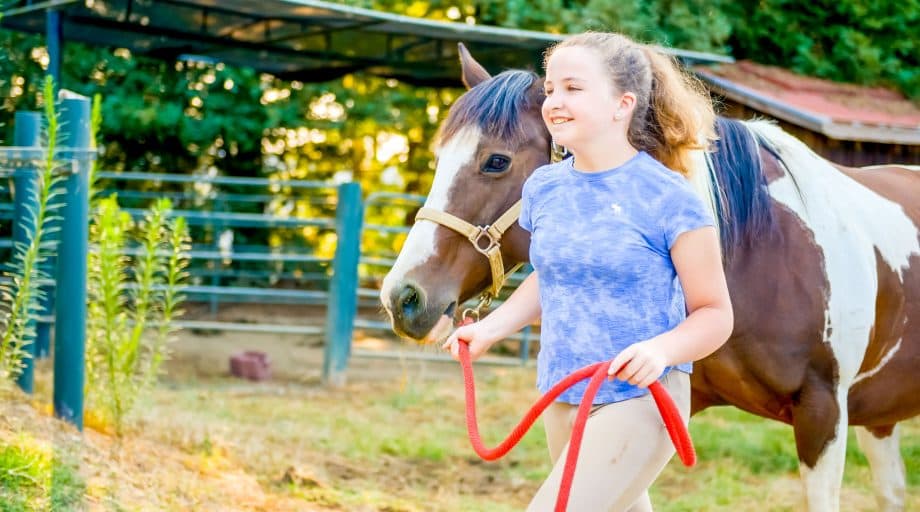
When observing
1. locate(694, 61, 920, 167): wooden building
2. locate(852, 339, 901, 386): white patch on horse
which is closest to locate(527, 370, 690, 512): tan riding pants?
locate(852, 339, 901, 386): white patch on horse

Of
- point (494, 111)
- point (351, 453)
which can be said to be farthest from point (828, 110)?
point (494, 111)

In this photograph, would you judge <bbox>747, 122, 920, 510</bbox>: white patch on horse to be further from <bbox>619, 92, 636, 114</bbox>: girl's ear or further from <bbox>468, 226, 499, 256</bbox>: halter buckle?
<bbox>619, 92, 636, 114</bbox>: girl's ear

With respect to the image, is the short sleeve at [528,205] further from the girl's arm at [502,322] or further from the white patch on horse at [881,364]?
the white patch on horse at [881,364]

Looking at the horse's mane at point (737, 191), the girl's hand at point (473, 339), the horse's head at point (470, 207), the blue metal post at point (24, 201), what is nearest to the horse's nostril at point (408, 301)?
the horse's head at point (470, 207)

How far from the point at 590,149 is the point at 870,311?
4.58 ft

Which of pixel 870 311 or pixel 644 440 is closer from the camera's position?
pixel 644 440

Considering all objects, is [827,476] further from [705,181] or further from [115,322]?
[115,322]

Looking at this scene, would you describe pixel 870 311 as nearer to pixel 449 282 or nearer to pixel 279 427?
pixel 449 282

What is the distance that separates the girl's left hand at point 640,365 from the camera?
1690 mm

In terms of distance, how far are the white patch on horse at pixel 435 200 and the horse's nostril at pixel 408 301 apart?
0.03m

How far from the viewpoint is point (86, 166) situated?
397cm

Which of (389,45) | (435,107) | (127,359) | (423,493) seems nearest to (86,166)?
(127,359)

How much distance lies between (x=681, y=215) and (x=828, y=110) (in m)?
7.26

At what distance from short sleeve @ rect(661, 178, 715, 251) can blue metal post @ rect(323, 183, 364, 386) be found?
5597 millimetres
